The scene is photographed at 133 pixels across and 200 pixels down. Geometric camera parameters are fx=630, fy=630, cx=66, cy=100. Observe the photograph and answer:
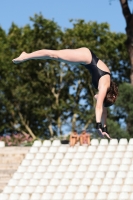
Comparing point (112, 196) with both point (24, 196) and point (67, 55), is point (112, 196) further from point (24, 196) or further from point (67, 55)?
point (67, 55)

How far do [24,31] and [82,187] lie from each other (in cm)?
1425

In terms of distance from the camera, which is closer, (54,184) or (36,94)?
(54,184)

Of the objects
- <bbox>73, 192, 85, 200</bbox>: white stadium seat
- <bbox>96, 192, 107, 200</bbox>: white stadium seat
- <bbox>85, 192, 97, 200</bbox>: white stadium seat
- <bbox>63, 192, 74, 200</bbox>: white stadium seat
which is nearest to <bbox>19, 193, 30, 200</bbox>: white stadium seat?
<bbox>63, 192, 74, 200</bbox>: white stadium seat

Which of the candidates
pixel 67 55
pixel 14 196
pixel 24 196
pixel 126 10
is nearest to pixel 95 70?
pixel 67 55

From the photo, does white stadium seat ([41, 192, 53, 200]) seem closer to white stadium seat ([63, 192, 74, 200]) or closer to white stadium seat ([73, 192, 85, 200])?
white stadium seat ([63, 192, 74, 200])

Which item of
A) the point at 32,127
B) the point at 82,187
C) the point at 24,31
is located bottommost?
the point at 32,127

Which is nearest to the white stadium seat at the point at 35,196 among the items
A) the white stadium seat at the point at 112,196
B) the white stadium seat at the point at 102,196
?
the white stadium seat at the point at 102,196

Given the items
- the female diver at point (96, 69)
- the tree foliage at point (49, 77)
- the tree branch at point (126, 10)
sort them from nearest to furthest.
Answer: the female diver at point (96, 69) → the tree branch at point (126, 10) → the tree foliage at point (49, 77)

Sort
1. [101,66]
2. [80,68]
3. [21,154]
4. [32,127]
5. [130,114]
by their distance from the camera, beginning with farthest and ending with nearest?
[32,127], [80,68], [130,114], [21,154], [101,66]

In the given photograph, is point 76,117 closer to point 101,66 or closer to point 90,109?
point 90,109

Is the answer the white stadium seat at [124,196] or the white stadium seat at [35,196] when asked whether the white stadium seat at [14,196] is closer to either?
the white stadium seat at [35,196]

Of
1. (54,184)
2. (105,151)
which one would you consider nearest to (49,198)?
(54,184)

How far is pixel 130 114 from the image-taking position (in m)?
20.2

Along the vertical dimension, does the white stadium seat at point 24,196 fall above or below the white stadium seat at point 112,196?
above
